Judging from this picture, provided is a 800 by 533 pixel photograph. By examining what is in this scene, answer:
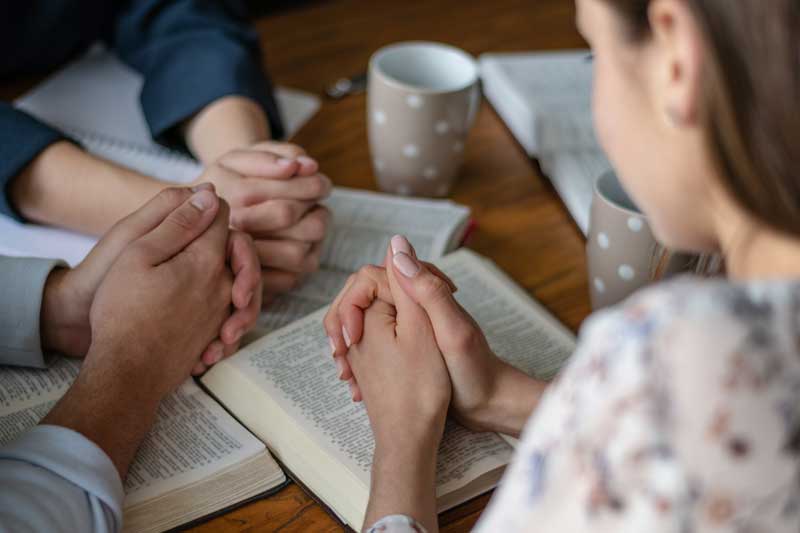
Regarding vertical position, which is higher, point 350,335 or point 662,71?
point 662,71

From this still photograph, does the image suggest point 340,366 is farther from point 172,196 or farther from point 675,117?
point 675,117

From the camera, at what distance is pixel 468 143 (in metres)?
1.16

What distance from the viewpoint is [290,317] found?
875mm

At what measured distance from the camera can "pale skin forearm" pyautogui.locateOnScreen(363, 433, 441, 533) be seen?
63 centimetres

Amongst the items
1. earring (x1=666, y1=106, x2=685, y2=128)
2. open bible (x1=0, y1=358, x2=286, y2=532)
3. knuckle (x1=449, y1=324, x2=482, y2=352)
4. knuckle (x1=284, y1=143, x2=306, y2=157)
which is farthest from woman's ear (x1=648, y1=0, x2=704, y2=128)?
knuckle (x1=284, y1=143, x2=306, y2=157)

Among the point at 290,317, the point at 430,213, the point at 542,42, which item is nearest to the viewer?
the point at 290,317

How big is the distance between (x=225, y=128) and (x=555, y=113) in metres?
0.42

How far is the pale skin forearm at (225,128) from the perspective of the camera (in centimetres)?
101

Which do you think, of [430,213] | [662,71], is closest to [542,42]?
[430,213]

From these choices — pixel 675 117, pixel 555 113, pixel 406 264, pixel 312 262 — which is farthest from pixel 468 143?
pixel 675 117

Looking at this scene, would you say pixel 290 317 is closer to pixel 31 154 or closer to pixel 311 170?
pixel 311 170

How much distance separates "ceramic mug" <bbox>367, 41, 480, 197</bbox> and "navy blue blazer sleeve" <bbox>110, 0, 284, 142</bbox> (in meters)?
0.15

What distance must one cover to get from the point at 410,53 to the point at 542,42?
0.38m

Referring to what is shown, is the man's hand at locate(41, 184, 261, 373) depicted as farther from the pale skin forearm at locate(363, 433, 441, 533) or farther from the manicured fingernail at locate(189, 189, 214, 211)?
the pale skin forearm at locate(363, 433, 441, 533)
